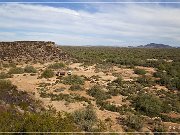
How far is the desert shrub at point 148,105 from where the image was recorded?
17062 millimetres

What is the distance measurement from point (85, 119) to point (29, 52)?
31.7 metres

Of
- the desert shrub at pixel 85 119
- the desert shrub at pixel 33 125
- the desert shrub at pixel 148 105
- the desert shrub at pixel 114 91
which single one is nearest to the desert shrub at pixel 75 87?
the desert shrub at pixel 114 91

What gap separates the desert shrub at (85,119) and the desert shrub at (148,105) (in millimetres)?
4298

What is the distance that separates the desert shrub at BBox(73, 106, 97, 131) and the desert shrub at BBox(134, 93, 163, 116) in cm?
430

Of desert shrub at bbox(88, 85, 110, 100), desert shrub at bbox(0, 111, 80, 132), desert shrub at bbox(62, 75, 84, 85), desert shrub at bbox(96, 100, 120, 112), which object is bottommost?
desert shrub at bbox(96, 100, 120, 112)

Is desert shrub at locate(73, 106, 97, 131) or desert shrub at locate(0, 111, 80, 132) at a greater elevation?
desert shrub at locate(0, 111, 80, 132)

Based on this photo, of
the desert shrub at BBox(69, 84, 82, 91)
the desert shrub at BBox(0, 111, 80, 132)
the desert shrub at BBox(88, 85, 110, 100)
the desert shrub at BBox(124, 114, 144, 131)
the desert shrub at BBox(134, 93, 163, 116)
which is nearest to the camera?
the desert shrub at BBox(0, 111, 80, 132)

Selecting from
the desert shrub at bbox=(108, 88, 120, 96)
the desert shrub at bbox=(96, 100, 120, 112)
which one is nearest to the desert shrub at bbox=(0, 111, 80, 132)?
the desert shrub at bbox=(96, 100, 120, 112)

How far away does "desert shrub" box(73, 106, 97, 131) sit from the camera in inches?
504

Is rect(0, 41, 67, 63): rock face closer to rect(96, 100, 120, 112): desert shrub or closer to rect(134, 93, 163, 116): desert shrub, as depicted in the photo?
rect(96, 100, 120, 112): desert shrub

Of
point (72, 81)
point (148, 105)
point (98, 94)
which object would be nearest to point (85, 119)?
point (148, 105)

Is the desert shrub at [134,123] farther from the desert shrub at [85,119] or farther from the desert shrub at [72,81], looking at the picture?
the desert shrub at [72,81]

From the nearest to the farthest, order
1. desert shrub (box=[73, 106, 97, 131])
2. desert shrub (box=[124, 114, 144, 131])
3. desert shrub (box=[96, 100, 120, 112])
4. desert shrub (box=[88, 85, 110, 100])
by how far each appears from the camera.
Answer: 1. desert shrub (box=[73, 106, 97, 131])
2. desert shrub (box=[124, 114, 144, 131])
3. desert shrub (box=[96, 100, 120, 112])
4. desert shrub (box=[88, 85, 110, 100])

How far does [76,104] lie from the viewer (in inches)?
703
